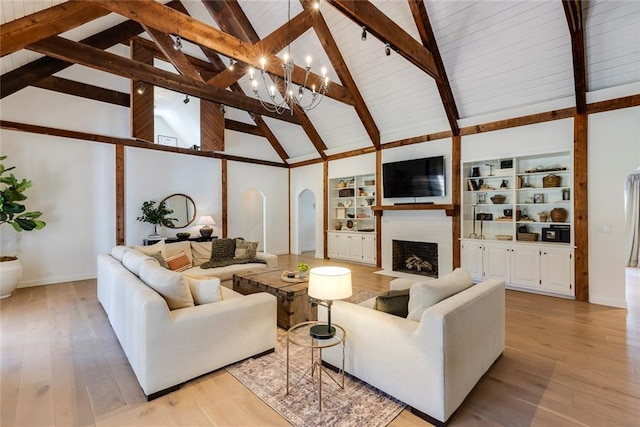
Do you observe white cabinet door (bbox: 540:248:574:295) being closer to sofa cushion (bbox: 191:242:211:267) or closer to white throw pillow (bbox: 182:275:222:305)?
white throw pillow (bbox: 182:275:222:305)

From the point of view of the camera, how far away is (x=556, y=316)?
3.80 m

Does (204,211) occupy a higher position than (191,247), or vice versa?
(204,211)

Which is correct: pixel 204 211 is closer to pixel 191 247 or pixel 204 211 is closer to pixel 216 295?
pixel 191 247

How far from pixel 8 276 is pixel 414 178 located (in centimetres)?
713

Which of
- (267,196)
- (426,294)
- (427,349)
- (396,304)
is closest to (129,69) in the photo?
(267,196)

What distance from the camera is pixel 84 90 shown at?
18.7ft

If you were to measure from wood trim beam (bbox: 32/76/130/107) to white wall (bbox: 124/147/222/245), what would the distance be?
3.36 ft

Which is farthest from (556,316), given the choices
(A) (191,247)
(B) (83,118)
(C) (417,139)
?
(B) (83,118)

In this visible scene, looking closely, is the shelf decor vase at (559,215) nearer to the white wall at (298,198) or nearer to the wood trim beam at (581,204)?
the wood trim beam at (581,204)

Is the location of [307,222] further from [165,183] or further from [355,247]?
[165,183]

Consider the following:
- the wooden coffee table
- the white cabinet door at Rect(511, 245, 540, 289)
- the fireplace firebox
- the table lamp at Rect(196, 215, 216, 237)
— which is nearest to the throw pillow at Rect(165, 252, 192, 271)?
the wooden coffee table

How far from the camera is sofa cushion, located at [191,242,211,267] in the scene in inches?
198

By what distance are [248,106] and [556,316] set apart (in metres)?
6.20

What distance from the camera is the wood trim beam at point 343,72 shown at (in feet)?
16.4
